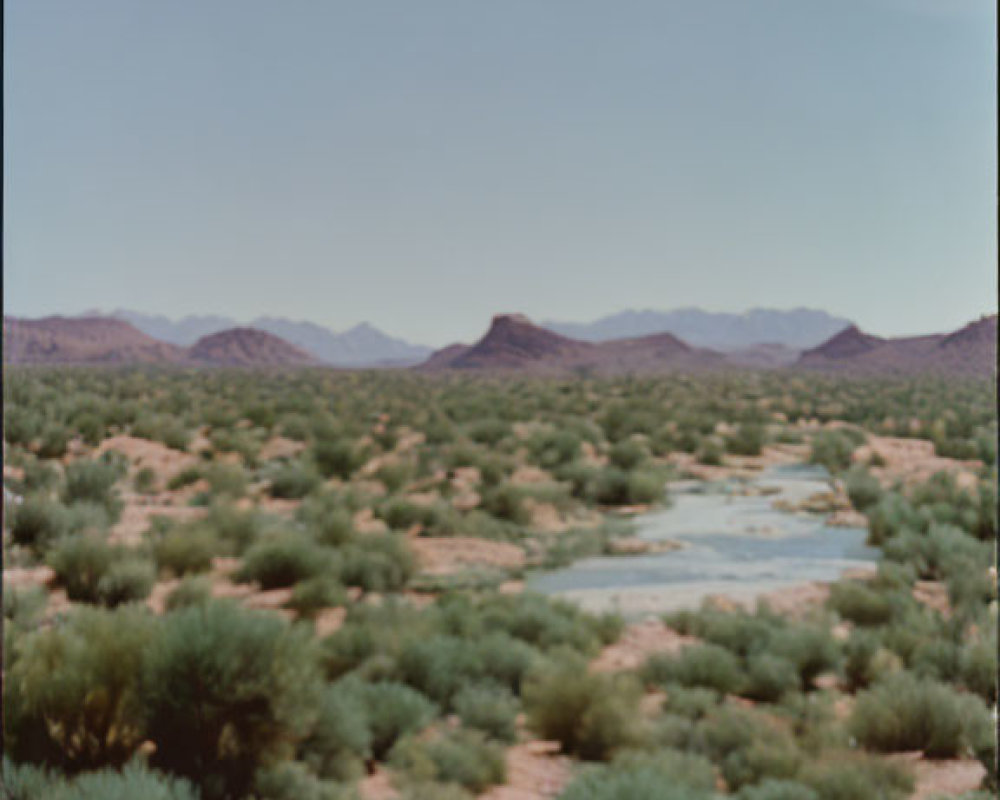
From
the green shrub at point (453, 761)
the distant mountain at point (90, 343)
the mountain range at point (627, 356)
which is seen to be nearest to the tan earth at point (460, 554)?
the green shrub at point (453, 761)

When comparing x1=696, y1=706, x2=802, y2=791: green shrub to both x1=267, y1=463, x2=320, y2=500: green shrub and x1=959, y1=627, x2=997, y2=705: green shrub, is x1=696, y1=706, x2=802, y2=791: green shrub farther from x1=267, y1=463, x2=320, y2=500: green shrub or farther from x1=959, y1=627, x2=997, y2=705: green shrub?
x1=267, y1=463, x2=320, y2=500: green shrub

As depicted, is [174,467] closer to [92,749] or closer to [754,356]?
[92,749]

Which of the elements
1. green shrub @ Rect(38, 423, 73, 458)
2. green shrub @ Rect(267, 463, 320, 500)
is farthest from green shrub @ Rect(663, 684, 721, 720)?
green shrub @ Rect(38, 423, 73, 458)

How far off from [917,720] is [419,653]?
4.12m

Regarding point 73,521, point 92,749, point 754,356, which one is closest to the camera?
point 92,749

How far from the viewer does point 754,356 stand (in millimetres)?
153000

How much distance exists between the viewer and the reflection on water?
11.2 meters

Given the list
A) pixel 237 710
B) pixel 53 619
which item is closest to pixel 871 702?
pixel 237 710

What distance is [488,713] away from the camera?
686 cm

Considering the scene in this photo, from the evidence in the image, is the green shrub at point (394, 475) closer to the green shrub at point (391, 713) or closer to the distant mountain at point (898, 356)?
the green shrub at point (391, 713)

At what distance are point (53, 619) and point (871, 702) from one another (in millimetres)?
7678

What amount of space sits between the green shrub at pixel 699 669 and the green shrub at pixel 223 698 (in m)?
3.59

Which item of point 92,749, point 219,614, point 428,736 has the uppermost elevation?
point 219,614

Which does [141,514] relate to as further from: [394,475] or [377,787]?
[377,787]
